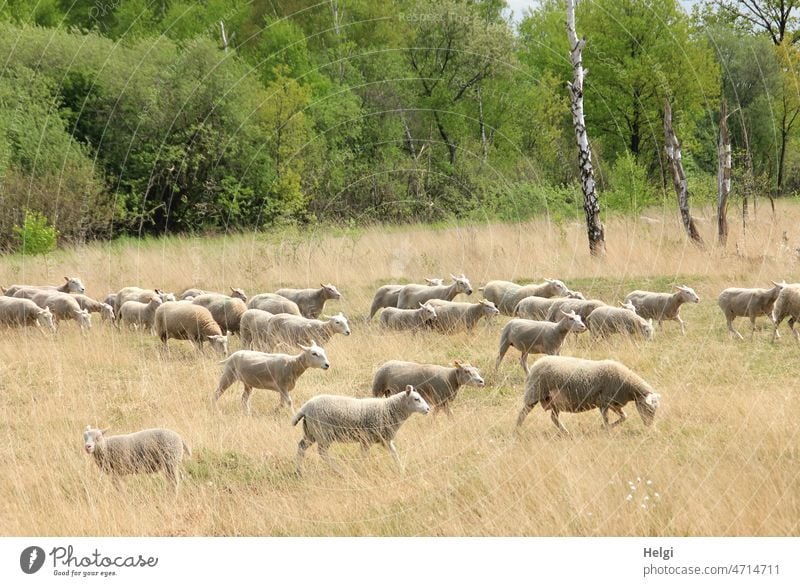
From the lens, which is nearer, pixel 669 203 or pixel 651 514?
pixel 651 514

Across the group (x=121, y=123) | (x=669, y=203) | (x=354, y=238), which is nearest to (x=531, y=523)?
(x=354, y=238)

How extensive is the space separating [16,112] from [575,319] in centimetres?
2788

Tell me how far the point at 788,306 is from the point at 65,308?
13.8 m

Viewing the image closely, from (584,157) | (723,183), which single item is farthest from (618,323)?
(723,183)

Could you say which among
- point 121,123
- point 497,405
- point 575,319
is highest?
point 121,123

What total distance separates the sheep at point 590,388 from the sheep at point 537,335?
299 cm

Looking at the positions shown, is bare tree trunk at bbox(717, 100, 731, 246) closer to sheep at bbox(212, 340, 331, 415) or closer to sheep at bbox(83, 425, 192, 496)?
sheep at bbox(212, 340, 331, 415)

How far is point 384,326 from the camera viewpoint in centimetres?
1839

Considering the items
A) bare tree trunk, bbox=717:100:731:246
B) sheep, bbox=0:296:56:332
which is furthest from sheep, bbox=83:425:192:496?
bare tree trunk, bbox=717:100:731:246

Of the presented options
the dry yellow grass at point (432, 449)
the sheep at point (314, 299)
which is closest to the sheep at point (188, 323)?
the dry yellow grass at point (432, 449)

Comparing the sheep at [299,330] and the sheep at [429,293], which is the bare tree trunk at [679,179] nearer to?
the sheep at [429,293]

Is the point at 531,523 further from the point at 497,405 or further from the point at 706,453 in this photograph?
the point at 497,405

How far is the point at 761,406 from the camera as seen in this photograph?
11859 millimetres

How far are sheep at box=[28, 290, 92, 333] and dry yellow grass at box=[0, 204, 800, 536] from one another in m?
0.35
